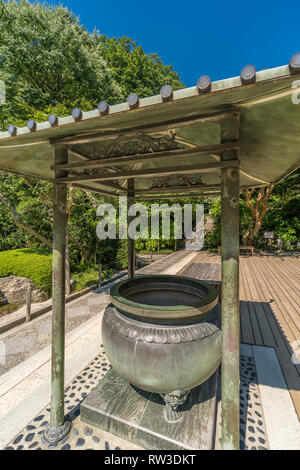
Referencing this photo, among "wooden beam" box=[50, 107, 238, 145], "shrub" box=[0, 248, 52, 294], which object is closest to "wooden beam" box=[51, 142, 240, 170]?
"wooden beam" box=[50, 107, 238, 145]

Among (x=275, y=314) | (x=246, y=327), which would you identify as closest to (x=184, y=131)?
(x=246, y=327)

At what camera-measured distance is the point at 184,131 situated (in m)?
1.97

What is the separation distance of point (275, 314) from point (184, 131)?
437cm

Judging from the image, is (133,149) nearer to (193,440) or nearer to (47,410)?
(193,440)

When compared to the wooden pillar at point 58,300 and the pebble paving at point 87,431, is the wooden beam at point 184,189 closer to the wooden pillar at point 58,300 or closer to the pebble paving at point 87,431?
the wooden pillar at point 58,300

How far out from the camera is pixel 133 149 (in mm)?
1727

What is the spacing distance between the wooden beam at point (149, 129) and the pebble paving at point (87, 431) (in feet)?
8.42

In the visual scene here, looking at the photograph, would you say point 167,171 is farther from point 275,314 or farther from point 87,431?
point 275,314

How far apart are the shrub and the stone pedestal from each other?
4677 millimetres

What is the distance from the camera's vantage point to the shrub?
6238mm

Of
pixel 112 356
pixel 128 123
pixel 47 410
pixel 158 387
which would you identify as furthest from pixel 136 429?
pixel 128 123

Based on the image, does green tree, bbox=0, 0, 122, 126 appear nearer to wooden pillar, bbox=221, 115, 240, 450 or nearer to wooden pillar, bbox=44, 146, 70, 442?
wooden pillar, bbox=44, 146, 70, 442

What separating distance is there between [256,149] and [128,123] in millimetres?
1400

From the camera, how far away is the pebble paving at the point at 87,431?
173cm
